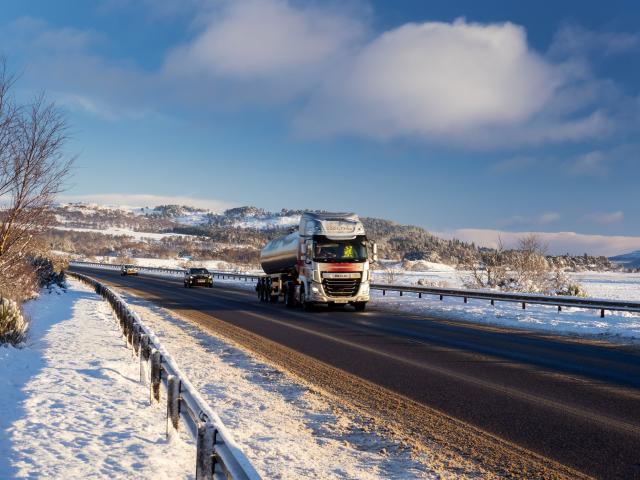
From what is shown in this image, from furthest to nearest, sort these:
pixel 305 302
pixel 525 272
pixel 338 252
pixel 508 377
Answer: pixel 525 272 < pixel 305 302 < pixel 338 252 < pixel 508 377

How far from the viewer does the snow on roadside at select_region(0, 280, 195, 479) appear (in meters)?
5.01

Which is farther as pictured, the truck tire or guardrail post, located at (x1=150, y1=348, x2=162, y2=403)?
the truck tire

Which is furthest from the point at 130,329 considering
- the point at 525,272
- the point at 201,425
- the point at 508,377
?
the point at 525,272

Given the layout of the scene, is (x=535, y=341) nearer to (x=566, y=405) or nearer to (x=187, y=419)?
(x=566, y=405)

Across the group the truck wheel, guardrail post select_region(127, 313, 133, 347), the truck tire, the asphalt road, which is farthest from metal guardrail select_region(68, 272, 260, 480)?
the truck tire

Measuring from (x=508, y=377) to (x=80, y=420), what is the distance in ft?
22.9

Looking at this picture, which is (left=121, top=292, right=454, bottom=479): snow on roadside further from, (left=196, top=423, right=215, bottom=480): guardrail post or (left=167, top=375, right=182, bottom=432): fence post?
(left=196, top=423, right=215, bottom=480): guardrail post

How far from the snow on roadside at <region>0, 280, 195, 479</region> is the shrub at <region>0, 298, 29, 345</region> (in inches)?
13.5

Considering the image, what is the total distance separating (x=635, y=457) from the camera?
5422 mm

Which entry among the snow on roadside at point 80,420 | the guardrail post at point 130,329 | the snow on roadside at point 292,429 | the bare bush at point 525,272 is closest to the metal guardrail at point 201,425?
the snow on roadside at point 80,420

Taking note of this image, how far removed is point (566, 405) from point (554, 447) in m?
2.04

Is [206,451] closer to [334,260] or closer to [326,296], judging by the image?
[334,260]

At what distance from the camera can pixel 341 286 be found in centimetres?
2273

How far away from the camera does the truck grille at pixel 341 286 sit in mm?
22625
